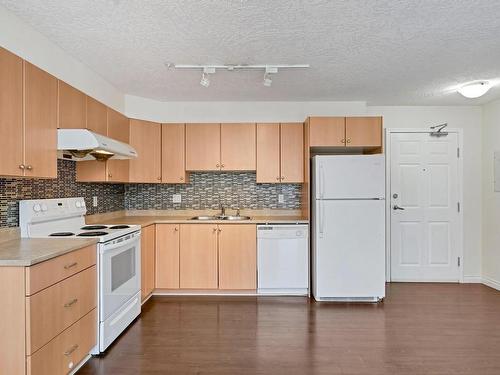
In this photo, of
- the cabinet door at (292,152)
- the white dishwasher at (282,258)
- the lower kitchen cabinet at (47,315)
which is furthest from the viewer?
→ the cabinet door at (292,152)

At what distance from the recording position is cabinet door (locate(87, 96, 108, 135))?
9.35ft

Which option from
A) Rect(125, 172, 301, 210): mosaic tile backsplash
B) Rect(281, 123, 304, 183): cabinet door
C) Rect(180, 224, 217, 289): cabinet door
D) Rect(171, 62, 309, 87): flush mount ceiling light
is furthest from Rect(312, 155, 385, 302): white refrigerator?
Rect(180, 224, 217, 289): cabinet door

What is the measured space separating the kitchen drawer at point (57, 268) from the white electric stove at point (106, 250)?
15 cm

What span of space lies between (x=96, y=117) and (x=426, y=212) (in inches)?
164

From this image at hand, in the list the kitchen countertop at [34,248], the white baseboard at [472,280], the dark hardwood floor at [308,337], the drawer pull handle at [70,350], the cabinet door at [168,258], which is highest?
the kitchen countertop at [34,248]

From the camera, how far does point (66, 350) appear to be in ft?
6.44

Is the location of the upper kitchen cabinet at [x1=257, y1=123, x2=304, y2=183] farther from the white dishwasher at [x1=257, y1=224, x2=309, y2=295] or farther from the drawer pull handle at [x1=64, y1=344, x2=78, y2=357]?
the drawer pull handle at [x1=64, y1=344, x2=78, y2=357]

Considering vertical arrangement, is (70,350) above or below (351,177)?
below

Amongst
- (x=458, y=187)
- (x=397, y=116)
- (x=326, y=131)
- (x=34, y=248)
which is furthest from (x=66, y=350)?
(x=458, y=187)

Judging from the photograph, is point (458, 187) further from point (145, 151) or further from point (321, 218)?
point (145, 151)

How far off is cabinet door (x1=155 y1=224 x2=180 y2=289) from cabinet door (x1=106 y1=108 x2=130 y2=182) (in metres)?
0.81

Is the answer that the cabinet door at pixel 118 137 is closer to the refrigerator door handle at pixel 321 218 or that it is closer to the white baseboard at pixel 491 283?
the refrigerator door handle at pixel 321 218

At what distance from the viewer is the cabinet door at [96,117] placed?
2.85m

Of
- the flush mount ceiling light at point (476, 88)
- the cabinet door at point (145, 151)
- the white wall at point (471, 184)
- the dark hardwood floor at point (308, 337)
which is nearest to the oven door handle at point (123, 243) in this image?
the dark hardwood floor at point (308, 337)
